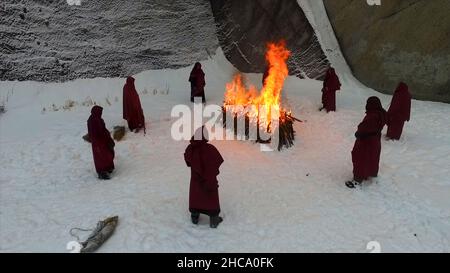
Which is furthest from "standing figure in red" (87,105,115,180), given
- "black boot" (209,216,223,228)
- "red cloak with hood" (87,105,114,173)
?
"black boot" (209,216,223,228)

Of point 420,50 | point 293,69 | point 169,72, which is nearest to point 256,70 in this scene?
point 293,69

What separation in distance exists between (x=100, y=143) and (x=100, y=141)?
0.15 feet

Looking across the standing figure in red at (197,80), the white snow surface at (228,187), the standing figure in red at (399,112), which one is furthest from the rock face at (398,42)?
the standing figure in red at (197,80)

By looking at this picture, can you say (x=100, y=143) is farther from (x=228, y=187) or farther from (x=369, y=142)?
(x=369, y=142)

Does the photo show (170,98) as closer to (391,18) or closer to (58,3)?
(58,3)

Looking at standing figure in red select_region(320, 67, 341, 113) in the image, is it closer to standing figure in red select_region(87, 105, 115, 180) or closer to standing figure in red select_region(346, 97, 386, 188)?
standing figure in red select_region(346, 97, 386, 188)

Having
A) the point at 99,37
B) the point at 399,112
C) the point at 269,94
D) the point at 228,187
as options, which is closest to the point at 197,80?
the point at 269,94

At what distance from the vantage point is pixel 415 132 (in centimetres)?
1270

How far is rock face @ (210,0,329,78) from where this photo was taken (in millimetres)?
18109

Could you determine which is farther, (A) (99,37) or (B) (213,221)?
(A) (99,37)

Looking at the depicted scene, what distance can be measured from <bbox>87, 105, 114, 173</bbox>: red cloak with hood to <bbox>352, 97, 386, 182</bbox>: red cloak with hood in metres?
5.50

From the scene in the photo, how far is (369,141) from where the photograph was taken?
31.3 ft

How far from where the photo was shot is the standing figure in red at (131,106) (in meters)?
12.6
